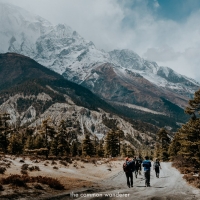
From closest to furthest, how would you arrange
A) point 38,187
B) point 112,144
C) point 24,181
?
point 38,187 < point 24,181 < point 112,144

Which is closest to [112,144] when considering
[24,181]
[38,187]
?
[24,181]

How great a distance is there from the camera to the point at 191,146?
120 feet

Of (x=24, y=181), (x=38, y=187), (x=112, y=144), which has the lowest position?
(x=38, y=187)

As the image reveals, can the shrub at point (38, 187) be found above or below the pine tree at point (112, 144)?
below

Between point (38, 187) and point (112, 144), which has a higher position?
point (112, 144)

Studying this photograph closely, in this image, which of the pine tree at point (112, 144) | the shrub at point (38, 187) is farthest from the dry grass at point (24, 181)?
the pine tree at point (112, 144)

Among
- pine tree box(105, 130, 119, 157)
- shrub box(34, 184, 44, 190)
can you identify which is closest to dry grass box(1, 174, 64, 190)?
shrub box(34, 184, 44, 190)

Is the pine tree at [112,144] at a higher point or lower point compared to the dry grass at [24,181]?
higher

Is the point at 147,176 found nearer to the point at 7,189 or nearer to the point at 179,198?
the point at 179,198

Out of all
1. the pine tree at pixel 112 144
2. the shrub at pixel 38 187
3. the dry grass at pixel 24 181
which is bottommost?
the shrub at pixel 38 187

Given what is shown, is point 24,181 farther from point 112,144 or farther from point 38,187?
point 112,144

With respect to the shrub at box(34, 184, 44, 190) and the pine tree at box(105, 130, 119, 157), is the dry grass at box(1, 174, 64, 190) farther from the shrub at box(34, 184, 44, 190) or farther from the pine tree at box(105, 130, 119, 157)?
the pine tree at box(105, 130, 119, 157)

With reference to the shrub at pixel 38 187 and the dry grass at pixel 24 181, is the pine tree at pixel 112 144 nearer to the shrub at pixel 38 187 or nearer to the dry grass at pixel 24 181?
the dry grass at pixel 24 181

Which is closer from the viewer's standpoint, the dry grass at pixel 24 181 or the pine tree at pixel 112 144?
the dry grass at pixel 24 181
